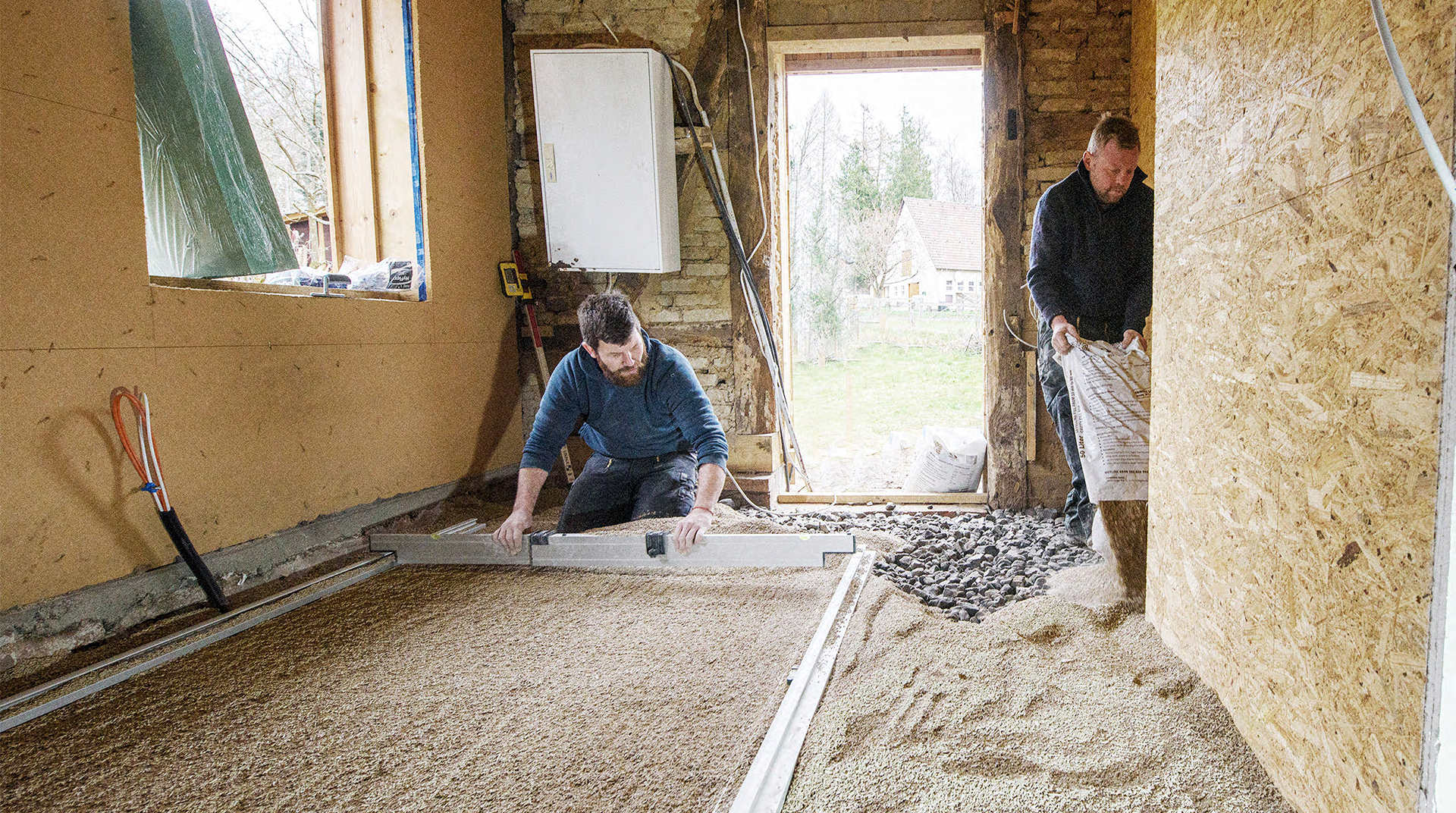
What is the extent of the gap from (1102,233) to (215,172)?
3128 mm

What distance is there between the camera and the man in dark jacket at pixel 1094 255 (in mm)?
2980

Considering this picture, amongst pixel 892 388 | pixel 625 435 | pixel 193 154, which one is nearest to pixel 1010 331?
pixel 625 435

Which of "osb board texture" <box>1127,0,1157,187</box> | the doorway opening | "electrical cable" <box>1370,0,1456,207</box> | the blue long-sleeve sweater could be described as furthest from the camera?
the doorway opening

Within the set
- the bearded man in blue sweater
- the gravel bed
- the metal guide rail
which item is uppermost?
the bearded man in blue sweater

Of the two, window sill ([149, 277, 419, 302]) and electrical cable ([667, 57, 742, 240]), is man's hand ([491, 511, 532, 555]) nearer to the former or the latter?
window sill ([149, 277, 419, 302])

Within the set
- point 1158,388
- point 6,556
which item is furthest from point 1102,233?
point 6,556

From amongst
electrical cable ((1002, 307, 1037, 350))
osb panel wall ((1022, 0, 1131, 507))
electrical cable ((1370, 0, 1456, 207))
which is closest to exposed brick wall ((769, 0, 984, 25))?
osb panel wall ((1022, 0, 1131, 507))

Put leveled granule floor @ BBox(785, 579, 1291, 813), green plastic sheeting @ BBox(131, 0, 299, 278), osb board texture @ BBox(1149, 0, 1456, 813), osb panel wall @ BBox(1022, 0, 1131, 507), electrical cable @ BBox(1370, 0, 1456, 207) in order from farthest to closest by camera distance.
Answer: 1. osb panel wall @ BBox(1022, 0, 1131, 507)
2. green plastic sheeting @ BBox(131, 0, 299, 278)
3. leveled granule floor @ BBox(785, 579, 1291, 813)
4. osb board texture @ BBox(1149, 0, 1456, 813)
5. electrical cable @ BBox(1370, 0, 1456, 207)

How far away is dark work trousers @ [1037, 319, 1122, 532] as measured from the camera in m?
3.11

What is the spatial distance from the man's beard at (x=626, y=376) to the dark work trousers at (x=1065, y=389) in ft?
5.20

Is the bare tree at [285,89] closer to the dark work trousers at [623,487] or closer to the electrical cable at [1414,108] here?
the dark work trousers at [623,487]

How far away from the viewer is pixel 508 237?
427 cm

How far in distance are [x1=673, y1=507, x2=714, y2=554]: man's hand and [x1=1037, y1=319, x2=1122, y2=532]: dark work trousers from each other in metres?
1.50

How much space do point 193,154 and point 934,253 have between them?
634cm
